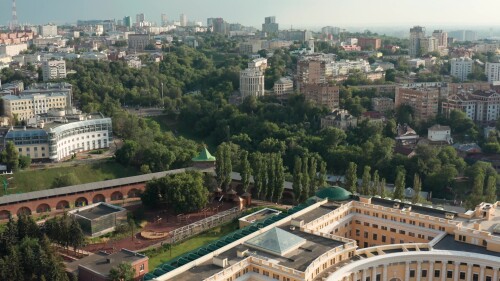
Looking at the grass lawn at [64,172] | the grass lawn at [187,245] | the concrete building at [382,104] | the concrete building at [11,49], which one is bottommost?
the grass lawn at [187,245]

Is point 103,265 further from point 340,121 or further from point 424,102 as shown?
point 424,102

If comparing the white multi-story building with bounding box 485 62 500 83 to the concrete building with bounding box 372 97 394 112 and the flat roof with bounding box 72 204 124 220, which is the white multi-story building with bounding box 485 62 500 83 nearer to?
the concrete building with bounding box 372 97 394 112

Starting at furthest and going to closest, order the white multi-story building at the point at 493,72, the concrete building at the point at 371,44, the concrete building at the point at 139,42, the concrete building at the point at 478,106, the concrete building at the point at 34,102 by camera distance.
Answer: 1. the concrete building at the point at 139,42
2. the concrete building at the point at 371,44
3. the white multi-story building at the point at 493,72
4. the concrete building at the point at 478,106
5. the concrete building at the point at 34,102

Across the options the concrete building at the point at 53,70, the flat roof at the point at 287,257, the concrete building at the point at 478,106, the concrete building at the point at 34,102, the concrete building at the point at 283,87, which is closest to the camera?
the flat roof at the point at 287,257

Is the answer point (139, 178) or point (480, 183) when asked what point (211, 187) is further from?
point (480, 183)

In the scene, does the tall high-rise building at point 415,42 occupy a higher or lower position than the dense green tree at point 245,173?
higher

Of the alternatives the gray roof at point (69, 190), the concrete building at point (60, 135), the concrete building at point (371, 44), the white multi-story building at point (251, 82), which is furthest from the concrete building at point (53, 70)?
the concrete building at point (371, 44)

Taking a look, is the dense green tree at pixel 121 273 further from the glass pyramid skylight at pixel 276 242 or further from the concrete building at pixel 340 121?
the concrete building at pixel 340 121

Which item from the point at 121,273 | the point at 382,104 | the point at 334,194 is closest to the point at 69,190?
the point at 121,273
